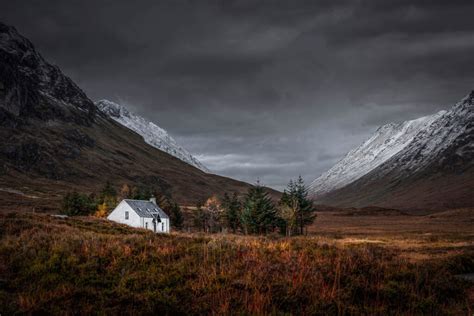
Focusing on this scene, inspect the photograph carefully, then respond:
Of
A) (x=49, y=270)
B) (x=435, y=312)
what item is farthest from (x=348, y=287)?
(x=49, y=270)

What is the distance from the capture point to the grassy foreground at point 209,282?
394 inches

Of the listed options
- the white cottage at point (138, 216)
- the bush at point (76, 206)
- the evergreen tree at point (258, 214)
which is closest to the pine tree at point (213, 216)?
the white cottage at point (138, 216)

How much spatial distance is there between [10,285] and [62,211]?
3527 inches

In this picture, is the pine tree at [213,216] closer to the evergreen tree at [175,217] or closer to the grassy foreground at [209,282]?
the evergreen tree at [175,217]

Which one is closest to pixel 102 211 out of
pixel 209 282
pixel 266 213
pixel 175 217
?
pixel 175 217

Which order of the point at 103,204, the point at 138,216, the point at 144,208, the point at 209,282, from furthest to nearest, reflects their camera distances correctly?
the point at 103,204 < the point at 144,208 < the point at 138,216 < the point at 209,282

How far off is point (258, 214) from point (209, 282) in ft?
219

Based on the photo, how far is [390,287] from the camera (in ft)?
39.2

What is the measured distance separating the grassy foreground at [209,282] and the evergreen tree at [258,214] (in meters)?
62.3

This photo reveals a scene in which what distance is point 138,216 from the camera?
77125 mm

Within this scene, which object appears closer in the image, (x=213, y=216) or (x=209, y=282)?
(x=209, y=282)

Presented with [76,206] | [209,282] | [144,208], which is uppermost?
[76,206]

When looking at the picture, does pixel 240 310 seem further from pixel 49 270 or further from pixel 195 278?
pixel 49 270

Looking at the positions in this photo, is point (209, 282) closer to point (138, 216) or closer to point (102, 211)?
point (138, 216)
